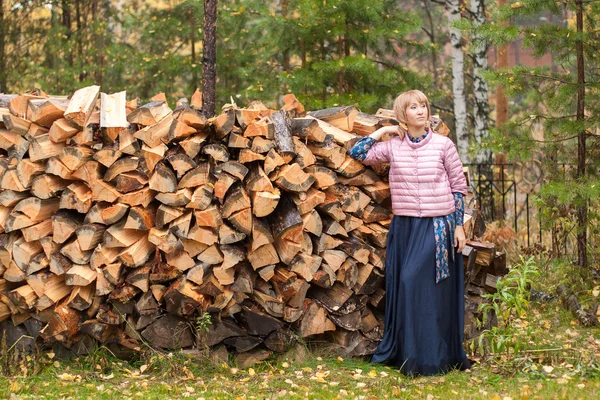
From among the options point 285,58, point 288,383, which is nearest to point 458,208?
point 288,383

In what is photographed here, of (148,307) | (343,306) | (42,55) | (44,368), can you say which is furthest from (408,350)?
(42,55)

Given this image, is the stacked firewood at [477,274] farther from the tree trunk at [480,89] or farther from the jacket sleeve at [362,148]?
the tree trunk at [480,89]

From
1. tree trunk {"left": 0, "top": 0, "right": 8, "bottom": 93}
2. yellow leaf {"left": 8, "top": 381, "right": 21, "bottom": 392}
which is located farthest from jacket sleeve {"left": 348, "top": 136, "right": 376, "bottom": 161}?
tree trunk {"left": 0, "top": 0, "right": 8, "bottom": 93}

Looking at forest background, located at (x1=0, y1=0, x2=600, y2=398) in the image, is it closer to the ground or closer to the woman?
the ground

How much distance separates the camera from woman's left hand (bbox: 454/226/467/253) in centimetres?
508

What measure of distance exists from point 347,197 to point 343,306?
2.34ft

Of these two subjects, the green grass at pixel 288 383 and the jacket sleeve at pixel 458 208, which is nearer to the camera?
the green grass at pixel 288 383

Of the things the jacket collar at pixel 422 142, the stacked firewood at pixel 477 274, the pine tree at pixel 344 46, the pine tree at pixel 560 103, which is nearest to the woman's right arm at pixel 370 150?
the jacket collar at pixel 422 142

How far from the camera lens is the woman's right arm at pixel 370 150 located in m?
5.14

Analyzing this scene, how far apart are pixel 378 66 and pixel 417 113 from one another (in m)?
6.42

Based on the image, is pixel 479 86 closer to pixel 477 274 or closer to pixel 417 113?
pixel 477 274

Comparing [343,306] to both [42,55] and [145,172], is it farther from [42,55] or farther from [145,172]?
[42,55]

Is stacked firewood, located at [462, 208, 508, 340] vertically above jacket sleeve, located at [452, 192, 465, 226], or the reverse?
jacket sleeve, located at [452, 192, 465, 226]

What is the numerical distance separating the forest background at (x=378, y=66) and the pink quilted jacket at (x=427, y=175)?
5.38 ft
